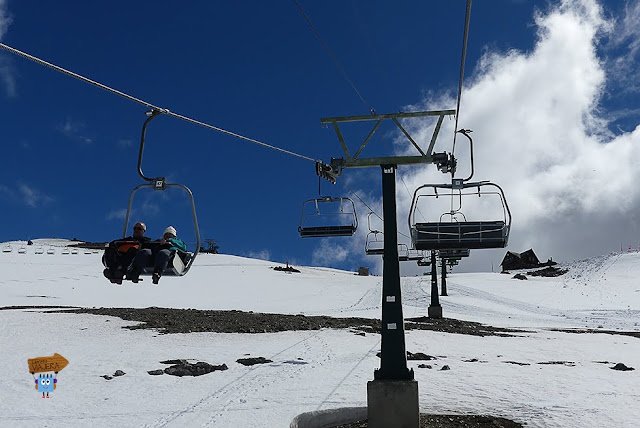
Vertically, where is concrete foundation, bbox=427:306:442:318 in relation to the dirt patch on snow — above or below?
Result: above

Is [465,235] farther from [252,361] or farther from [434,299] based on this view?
[434,299]

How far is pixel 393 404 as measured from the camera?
10297 millimetres

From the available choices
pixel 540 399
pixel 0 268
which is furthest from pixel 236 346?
pixel 0 268

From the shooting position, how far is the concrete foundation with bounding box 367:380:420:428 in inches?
402

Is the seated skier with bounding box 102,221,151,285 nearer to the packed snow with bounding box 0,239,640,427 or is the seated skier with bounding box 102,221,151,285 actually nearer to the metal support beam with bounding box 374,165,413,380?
the packed snow with bounding box 0,239,640,427

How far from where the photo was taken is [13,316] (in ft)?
88.6

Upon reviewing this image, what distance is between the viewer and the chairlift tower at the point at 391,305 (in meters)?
10.3

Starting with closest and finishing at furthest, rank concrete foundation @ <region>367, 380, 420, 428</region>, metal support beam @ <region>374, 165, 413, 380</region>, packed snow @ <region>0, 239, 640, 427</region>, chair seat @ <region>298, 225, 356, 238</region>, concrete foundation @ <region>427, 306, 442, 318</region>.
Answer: concrete foundation @ <region>367, 380, 420, 428</region> < metal support beam @ <region>374, 165, 413, 380</region> < packed snow @ <region>0, 239, 640, 427</region> < chair seat @ <region>298, 225, 356, 238</region> < concrete foundation @ <region>427, 306, 442, 318</region>

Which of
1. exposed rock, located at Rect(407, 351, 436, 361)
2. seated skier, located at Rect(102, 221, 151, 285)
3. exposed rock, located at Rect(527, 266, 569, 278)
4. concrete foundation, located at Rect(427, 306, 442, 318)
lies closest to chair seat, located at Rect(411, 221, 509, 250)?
seated skier, located at Rect(102, 221, 151, 285)

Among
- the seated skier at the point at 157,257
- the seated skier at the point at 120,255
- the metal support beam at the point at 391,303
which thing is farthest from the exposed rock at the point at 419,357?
the seated skier at the point at 120,255

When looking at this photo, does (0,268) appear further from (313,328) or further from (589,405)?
(589,405)

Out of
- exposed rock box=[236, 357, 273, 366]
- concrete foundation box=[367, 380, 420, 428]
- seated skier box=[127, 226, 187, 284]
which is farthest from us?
exposed rock box=[236, 357, 273, 366]

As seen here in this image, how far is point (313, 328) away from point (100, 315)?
12.0m

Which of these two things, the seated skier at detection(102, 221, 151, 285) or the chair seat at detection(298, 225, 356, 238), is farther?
the chair seat at detection(298, 225, 356, 238)
